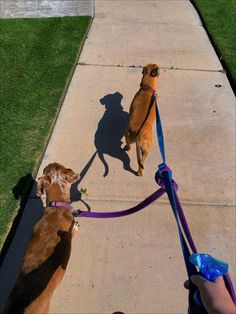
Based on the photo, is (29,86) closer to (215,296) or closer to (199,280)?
(199,280)

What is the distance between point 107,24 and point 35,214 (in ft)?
18.1

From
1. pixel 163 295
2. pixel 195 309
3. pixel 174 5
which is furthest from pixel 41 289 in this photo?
pixel 174 5

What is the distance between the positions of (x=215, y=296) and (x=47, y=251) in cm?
218

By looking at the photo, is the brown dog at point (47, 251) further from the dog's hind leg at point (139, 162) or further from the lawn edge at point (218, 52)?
the lawn edge at point (218, 52)

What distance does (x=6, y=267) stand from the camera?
440 cm

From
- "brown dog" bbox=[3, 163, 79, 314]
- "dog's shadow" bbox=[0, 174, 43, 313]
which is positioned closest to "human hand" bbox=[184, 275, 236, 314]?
"brown dog" bbox=[3, 163, 79, 314]

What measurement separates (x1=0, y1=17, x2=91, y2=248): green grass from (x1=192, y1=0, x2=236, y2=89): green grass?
264 cm

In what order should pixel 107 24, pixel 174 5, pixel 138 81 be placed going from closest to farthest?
pixel 138 81, pixel 107 24, pixel 174 5

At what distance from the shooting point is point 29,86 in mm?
7172

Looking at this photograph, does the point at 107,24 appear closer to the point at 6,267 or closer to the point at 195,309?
the point at 6,267

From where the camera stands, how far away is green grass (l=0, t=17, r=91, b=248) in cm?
553

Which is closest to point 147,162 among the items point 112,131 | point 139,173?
point 139,173

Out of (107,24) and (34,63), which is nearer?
(34,63)

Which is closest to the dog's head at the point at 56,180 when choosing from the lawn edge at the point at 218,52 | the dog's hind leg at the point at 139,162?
the dog's hind leg at the point at 139,162
